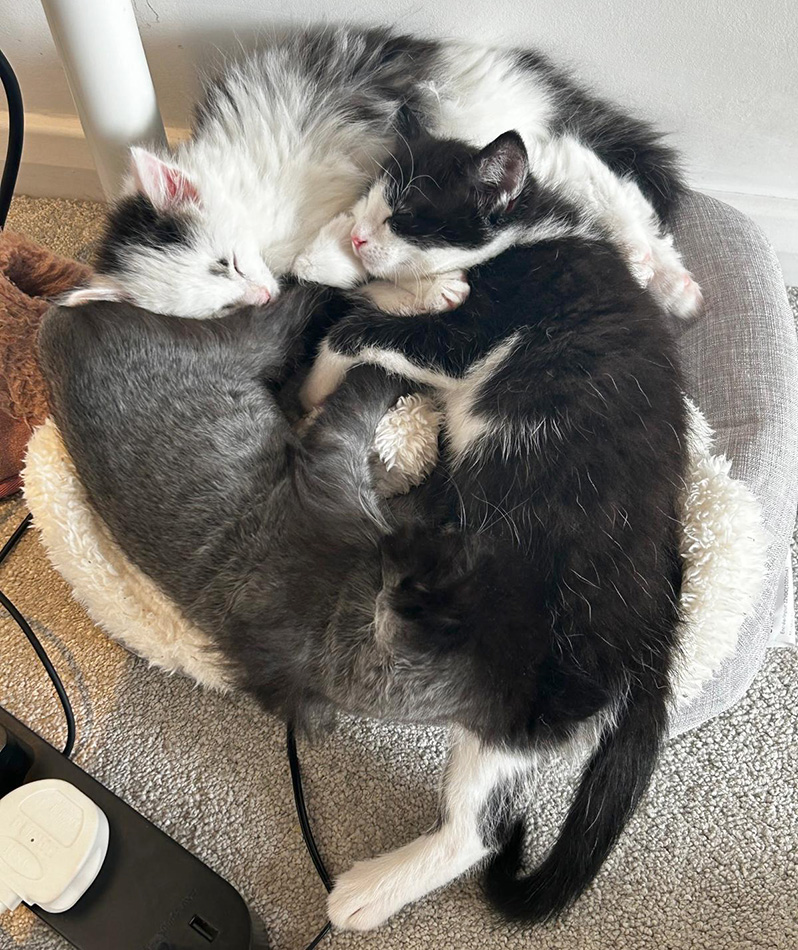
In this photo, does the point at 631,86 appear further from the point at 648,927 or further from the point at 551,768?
the point at 648,927

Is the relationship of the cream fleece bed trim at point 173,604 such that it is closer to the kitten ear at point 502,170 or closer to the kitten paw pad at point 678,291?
the kitten paw pad at point 678,291

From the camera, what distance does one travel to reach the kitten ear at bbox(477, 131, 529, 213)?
3.19 ft

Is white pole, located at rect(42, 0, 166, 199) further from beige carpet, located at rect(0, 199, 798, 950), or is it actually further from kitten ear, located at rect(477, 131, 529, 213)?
beige carpet, located at rect(0, 199, 798, 950)

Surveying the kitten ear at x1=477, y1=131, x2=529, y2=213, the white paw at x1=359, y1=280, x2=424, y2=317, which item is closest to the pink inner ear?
the white paw at x1=359, y1=280, x2=424, y2=317

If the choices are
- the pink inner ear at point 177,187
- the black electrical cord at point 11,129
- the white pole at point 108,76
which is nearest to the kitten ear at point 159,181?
the pink inner ear at point 177,187

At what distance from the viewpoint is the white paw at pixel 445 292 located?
1.08 metres

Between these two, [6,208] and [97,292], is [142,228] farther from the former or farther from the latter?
[6,208]

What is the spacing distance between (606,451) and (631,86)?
0.75 metres

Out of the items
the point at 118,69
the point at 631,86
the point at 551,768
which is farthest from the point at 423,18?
the point at 551,768

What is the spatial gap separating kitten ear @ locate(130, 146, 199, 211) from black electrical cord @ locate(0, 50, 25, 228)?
1.23 feet

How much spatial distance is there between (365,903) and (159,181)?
96cm

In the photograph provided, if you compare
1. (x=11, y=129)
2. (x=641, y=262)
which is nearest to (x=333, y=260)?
(x=641, y=262)

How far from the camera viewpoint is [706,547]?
3.33 ft

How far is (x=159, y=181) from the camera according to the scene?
108cm
